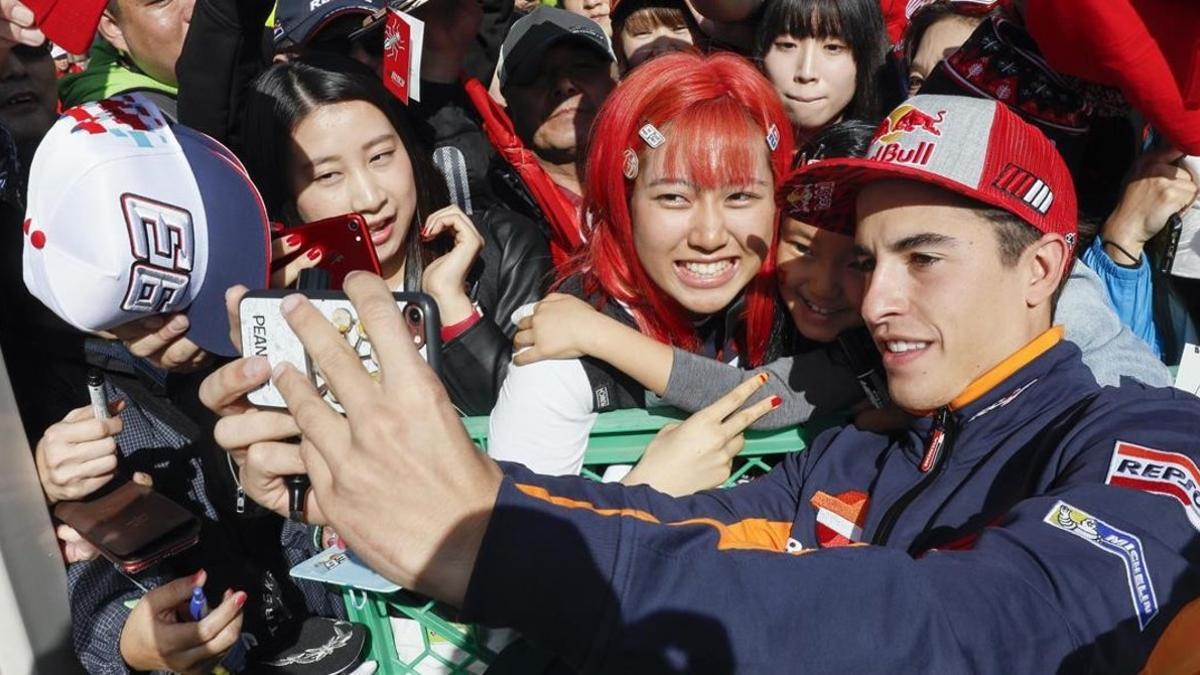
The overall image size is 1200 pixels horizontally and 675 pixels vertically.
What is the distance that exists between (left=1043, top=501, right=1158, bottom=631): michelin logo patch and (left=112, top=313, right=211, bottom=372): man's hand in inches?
57.1

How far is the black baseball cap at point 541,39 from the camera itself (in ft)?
11.4

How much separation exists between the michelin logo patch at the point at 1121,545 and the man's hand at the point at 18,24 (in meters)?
1.76

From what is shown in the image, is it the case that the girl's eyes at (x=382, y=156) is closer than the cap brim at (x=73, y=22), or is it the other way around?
the cap brim at (x=73, y=22)

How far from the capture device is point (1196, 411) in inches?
64.4

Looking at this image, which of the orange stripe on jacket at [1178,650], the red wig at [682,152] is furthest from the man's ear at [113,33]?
the orange stripe on jacket at [1178,650]

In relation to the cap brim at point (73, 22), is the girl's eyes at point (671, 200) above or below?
Answer: below

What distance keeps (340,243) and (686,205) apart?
2.69ft

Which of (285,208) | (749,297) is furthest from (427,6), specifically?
(749,297)

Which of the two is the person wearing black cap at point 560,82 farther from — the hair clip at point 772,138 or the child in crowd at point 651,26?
the hair clip at point 772,138

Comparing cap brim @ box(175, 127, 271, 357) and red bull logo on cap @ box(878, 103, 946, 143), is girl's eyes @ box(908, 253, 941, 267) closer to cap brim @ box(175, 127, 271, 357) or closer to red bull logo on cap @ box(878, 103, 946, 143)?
red bull logo on cap @ box(878, 103, 946, 143)

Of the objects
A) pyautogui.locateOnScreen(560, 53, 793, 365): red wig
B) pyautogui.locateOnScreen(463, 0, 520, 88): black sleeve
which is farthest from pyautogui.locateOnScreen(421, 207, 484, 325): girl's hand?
pyautogui.locateOnScreen(463, 0, 520, 88): black sleeve

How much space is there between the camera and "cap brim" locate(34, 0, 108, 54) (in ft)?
5.64

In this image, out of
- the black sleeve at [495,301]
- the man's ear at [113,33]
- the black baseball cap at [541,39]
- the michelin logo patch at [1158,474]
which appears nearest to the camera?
the michelin logo patch at [1158,474]

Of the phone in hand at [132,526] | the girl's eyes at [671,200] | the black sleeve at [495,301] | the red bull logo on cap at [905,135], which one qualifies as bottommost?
the black sleeve at [495,301]
